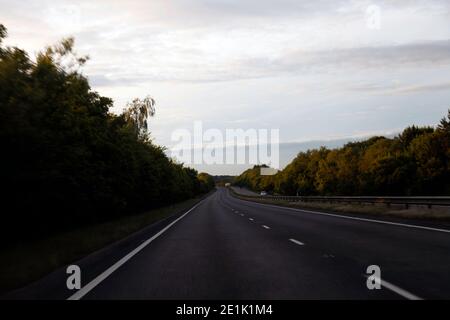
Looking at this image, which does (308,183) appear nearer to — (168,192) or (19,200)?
(168,192)

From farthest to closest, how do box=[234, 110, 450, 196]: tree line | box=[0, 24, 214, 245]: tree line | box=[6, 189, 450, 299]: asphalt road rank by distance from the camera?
box=[234, 110, 450, 196]: tree line < box=[0, 24, 214, 245]: tree line < box=[6, 189, 450, 299]: asphalt road

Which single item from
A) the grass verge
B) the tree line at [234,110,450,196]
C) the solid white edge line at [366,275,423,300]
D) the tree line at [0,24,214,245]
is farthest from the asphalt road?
the tree line at [234,110,450,196]

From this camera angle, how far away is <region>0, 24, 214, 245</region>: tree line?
44.0ft

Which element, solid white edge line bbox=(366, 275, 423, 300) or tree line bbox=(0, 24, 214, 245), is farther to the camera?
tree line bbox=(0, 24, 214, 245)

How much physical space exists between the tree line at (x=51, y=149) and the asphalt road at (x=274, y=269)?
10.6 feet

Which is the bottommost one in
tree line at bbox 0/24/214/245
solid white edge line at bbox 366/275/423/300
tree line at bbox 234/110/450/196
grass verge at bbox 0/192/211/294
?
solid white edge line at bbox 366/275/423/300

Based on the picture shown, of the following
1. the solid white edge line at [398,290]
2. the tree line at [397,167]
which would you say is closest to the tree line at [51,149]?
the solid white edge line at [398,290]

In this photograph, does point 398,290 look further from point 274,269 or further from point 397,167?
point 397,167

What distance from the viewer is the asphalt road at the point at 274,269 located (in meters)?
8.48

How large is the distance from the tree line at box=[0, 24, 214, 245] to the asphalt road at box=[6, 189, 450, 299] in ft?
10.6

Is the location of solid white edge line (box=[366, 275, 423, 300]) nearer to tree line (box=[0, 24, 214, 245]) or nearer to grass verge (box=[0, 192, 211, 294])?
grass verge (box=[0, 192, 211, 294])

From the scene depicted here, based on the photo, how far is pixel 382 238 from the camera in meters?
17.3

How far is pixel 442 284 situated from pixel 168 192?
5432 cm

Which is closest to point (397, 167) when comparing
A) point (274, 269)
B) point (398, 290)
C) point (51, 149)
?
point (51, 149)
